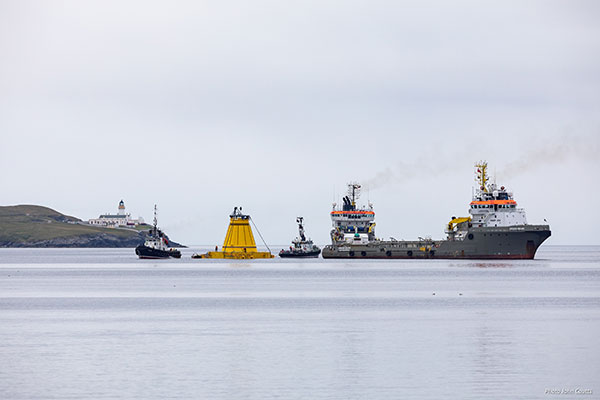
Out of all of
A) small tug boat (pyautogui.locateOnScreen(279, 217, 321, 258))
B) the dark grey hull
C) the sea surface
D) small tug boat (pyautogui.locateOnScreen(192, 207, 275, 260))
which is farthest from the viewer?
small tug boat (pyautogui.locateOnScreen(279, 217, 321, 258))

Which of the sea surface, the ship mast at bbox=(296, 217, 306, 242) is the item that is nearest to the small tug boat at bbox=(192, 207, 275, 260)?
the ship mast at bbox=(296, 217, 306, 242)

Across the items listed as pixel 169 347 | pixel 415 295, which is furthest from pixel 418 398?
pixel 415 295

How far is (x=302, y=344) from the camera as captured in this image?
158 feet

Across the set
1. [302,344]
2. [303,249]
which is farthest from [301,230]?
[302,344]

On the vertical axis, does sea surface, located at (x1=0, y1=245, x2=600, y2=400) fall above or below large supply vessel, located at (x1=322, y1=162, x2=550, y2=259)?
below

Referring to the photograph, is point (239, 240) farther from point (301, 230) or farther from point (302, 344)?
point (302, 344)

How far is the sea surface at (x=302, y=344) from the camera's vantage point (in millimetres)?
35219

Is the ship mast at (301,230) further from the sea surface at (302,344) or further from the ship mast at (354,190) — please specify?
the sea surface at (302,344)

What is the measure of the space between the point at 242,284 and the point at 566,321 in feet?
178

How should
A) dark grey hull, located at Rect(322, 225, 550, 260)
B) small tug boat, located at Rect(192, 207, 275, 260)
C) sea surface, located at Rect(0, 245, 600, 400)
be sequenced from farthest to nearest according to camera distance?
small tug boat, located at Rect(192, 207, 275, 260) → dark grey hull, located at Rect(322, 225, 550, 260) → sea surface, located at Rect(0, 245, 600, 400)

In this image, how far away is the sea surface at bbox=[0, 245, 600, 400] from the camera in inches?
1387

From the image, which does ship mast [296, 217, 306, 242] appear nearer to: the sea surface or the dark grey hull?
the dark grey hull

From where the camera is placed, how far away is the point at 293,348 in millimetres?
46469

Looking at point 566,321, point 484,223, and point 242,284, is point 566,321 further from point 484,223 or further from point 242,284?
point 484,223
